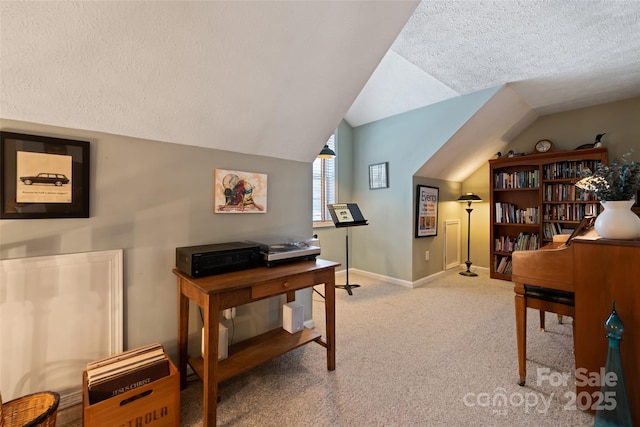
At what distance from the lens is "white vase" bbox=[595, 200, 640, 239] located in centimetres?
137

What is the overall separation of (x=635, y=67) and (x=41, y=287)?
4975mm

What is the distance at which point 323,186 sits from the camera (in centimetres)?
415

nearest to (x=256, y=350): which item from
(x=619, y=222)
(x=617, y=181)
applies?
(x=619, y=222)

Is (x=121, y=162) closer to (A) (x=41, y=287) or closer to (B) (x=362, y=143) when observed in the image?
(A) (x=41, y=287)

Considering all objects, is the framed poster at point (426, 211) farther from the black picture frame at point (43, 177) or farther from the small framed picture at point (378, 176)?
the black picture frame at point (43, 177)

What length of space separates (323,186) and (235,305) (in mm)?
2981

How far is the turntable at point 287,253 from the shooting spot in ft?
5.41

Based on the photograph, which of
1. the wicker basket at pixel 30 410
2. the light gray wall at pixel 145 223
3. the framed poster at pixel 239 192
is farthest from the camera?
the framed poster at pixel 239 192

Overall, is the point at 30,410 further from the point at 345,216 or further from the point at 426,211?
the point at 426,211

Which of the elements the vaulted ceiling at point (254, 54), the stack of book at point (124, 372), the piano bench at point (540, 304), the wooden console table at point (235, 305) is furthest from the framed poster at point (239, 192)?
the piano bench at point (540, 304)

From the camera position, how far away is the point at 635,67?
2.55m

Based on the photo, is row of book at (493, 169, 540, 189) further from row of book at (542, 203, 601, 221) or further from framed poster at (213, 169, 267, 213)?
framed poster at (213, 169, 267, 213)

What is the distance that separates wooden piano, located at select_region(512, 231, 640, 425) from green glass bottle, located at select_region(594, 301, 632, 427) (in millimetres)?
124

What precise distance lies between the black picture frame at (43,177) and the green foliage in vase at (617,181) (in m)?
2.78
